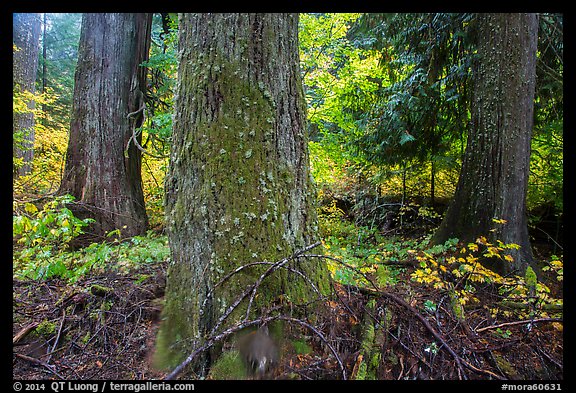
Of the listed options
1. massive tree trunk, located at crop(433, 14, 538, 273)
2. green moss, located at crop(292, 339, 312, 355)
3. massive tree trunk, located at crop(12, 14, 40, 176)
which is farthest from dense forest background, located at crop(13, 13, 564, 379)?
massive tree trunk, located at crop(433, 14, 538, 273)

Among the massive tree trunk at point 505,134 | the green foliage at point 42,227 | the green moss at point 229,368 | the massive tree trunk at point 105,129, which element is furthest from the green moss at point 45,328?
the massive tree trunk at point 505,134

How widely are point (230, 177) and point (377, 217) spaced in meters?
7.64

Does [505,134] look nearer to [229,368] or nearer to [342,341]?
[342,341]

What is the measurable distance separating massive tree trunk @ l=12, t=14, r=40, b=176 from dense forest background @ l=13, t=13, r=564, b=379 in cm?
15

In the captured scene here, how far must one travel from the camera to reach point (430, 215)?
7.81 metres

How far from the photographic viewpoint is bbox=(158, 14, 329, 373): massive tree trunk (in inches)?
84.7

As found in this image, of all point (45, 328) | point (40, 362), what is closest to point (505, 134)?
point (40, 362)

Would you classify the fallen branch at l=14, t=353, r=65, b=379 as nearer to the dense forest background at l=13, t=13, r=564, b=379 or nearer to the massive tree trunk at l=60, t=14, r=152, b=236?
the dense forest background at l=13, t=13, r=564, b=379

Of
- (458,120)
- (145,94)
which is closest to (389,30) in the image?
(458,120)

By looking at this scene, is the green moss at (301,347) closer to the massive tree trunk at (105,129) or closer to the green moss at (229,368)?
the green moss at (229,368)

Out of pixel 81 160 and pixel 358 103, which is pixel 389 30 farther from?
pixel 81 160

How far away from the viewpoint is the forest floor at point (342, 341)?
6.26 feet
